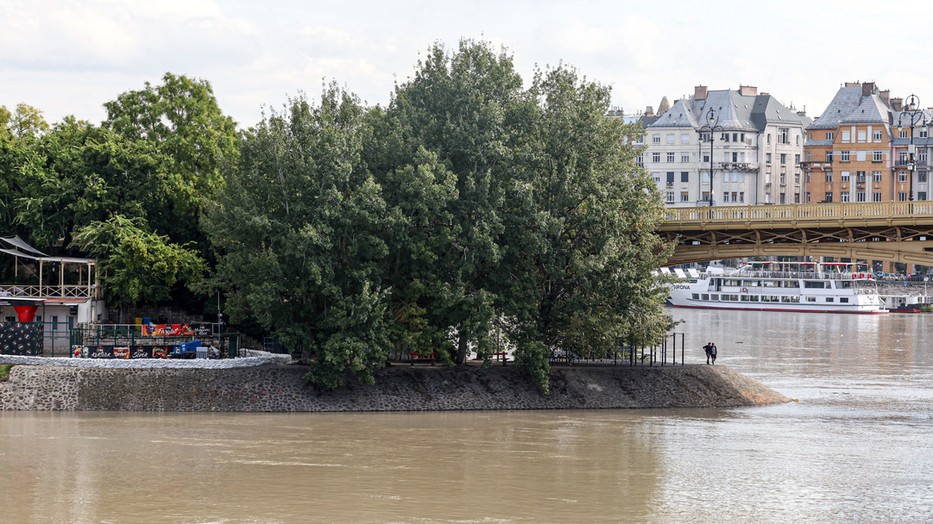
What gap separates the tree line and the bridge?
474cm

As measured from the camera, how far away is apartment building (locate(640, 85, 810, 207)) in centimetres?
16900

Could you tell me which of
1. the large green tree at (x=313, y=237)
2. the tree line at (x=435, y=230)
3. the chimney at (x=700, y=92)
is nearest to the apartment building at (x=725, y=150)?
the chimney at (x=700, y=92)

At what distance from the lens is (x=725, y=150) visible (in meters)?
170

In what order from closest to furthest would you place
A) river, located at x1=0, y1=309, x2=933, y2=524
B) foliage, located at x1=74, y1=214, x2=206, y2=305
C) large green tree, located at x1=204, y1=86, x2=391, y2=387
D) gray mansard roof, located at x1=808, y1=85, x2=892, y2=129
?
river, located at x1=0, y1=309, x2=933, y2=524 → large green tree, located at x1=204, y1=86, x2=391, y2=387 → foliage, located at x1=74, y1=214, x2=206, y2=305 → gray mansard roof, located at x1=808, y1=85, x2=892, y2=129

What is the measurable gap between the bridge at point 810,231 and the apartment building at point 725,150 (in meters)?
99.1

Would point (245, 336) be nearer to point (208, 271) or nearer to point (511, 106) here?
point (208, 271)

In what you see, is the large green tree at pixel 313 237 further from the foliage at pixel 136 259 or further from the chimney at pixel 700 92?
the chimney at pixel 700 92

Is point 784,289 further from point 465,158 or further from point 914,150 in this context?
point 465,158

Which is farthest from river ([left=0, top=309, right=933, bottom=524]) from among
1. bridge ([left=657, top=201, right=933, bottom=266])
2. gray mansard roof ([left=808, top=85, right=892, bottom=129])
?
gray mansard roof ([left=808, top=85, right=892, bottom=129])

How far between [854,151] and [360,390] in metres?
121

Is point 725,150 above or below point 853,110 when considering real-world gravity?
below

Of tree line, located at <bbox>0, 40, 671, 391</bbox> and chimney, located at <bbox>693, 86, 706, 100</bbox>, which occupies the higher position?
chimney, located at <bbox>693, 86, 706, 100</bbox>

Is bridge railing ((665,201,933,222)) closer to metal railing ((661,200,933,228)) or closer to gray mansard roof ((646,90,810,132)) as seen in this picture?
metal railing ((661,200,933,228))

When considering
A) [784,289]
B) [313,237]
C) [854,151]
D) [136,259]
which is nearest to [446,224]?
[313,237]
